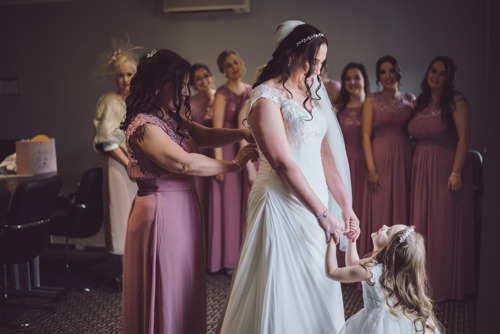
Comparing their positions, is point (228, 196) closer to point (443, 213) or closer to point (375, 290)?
point (443, 213)

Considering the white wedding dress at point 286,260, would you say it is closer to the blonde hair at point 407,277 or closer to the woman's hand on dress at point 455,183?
the blonde hair at point 407,277

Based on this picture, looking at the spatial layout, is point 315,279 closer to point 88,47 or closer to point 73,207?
point 73,207

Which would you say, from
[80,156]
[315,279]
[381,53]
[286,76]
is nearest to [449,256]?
[315,279]

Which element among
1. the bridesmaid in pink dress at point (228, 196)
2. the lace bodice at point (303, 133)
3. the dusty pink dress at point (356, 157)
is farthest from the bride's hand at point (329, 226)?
the bridesmaid in pink dress at point (228, 196)

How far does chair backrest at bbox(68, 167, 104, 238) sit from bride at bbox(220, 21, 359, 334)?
6.36 ft

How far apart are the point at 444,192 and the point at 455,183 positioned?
0.10 m

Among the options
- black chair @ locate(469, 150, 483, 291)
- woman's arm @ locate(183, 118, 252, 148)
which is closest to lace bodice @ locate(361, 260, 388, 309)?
woman's arm @ locate(183, 118, 252, 148)

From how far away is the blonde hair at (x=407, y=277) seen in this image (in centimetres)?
183

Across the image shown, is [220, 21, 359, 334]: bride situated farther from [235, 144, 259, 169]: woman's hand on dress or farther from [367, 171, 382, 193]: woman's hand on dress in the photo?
[367, 171, 382, 193]: woman's hand on dress

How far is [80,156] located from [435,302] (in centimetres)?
526

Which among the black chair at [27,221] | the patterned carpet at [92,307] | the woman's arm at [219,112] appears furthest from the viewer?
the woman's arm at [219,112]

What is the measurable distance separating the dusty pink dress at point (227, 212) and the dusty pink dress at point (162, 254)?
6.10 feet

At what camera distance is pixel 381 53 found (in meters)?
5.95

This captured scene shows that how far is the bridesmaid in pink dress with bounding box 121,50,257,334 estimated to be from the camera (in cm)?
188
